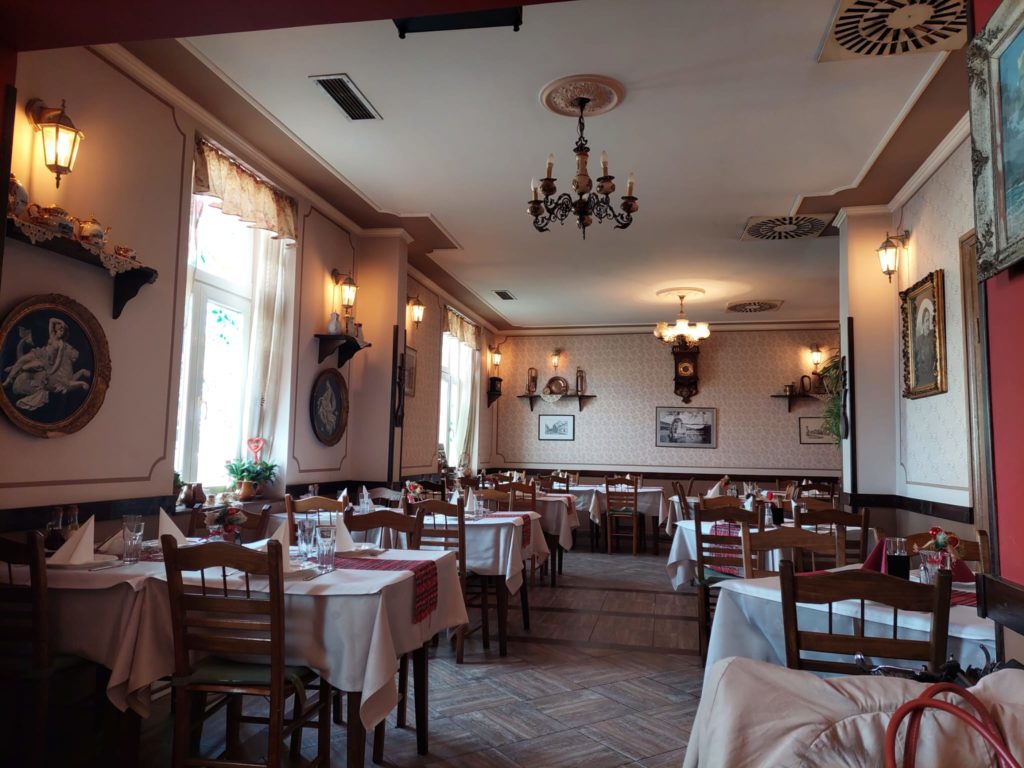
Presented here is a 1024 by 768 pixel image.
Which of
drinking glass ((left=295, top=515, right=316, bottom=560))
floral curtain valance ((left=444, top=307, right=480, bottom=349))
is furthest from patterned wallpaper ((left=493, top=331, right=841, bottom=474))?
drinking glass ((left=295, top=515, right=316, bottom=560))

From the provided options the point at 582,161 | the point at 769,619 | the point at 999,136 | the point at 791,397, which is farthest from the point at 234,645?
the point at 791,397

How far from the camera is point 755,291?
9.07 metres

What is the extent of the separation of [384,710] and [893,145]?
479 cm

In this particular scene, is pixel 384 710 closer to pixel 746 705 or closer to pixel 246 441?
pixel 746 705

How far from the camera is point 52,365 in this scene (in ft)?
11.3

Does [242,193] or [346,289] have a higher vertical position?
[242,193]

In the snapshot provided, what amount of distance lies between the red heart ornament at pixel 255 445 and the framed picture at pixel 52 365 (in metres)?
1.68

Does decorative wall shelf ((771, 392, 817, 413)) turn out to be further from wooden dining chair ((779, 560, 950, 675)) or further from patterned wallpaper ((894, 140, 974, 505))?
wooden dining chair ((779, 560, 950, 675))

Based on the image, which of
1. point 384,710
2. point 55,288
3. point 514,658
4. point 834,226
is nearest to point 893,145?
point 834,226

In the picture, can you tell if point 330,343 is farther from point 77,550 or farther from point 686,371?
point 686,371

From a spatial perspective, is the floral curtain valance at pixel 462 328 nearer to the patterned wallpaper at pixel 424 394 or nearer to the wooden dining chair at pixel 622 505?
the patterned wallpaper at pixel 424 394

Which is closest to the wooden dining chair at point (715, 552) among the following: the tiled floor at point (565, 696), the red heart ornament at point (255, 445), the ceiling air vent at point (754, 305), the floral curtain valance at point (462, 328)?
the tiled floor at point (565, 696)

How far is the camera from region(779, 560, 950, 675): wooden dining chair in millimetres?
1866

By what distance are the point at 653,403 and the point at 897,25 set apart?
26.5ft
